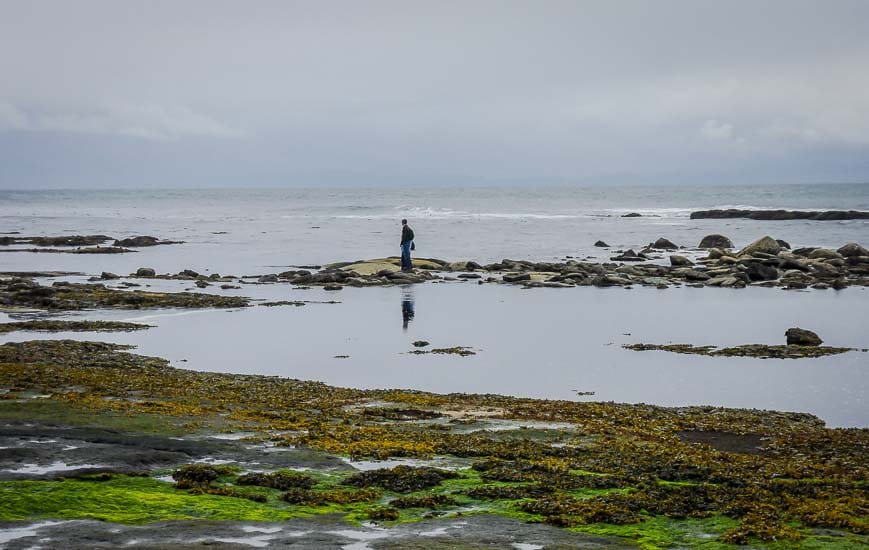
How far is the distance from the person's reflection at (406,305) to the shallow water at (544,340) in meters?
0.08

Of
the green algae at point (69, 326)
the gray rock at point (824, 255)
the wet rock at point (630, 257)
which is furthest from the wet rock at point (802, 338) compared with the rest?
the wet rock at point (630, 257)

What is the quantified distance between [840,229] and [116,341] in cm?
7225

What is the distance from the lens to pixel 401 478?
430 inches

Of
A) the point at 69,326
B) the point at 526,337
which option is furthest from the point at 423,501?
the point at 69,326

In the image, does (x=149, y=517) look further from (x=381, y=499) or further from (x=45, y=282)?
(x=45, y=282)

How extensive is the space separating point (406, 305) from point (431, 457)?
2215 centimetres

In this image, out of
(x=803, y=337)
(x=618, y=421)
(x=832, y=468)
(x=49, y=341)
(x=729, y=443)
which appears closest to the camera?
(x=832, y=468)

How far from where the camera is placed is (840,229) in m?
81.1

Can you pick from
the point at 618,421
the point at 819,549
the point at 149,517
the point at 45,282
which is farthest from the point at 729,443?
the point at 45,282

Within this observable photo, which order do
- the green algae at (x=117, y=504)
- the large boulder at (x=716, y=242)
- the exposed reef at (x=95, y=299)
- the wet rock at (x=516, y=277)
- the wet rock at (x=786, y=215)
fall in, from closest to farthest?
the green algae at (x=117, y=504) → the exposed reef at (x=95, y=299) → the wet rock at (x=516, y=277) → the large boulder at (x=716, y=242) → the wet rock at (x=786, y=215)

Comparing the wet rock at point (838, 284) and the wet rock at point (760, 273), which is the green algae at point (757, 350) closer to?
the wet rock at point (838, 284)

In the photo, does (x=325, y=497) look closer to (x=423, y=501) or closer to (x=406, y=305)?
(x=423, y=501)

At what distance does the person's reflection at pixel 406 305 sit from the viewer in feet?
99.7

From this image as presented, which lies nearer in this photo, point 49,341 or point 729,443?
point 729,443
